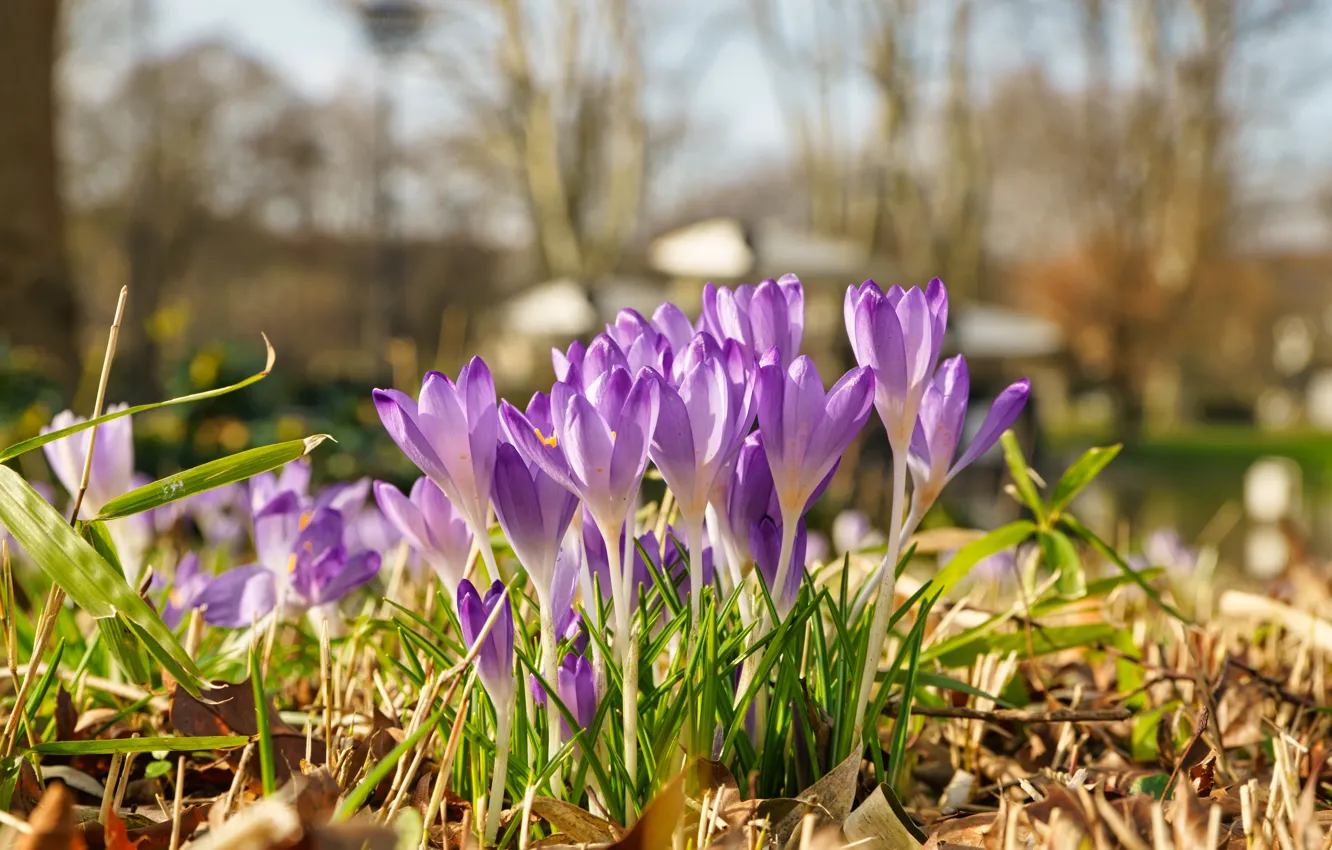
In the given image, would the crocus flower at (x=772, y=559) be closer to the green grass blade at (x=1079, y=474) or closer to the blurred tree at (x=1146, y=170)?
the green grass blade at (x=1079, y=474)

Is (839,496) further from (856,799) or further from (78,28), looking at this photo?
(78,28)

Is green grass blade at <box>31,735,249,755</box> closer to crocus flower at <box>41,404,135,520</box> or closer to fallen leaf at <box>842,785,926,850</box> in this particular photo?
crocus flower at <box>41,404,135,520</box>

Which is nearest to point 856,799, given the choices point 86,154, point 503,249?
point 86,154

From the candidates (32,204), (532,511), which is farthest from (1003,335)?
(532,511)

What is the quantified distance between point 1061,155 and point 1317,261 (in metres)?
28.1

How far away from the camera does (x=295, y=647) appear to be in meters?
1.38

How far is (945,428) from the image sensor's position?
2.78 ft

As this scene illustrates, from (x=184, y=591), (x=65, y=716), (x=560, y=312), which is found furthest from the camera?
(x=560, y=312)

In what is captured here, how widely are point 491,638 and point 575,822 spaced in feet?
0.45

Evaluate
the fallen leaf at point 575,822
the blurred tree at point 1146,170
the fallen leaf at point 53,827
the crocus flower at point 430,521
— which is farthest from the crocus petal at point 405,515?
the blurred tree at point 1146,170

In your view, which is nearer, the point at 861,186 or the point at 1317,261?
the point at 861,186

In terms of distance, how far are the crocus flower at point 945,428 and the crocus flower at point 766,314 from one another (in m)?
0.11

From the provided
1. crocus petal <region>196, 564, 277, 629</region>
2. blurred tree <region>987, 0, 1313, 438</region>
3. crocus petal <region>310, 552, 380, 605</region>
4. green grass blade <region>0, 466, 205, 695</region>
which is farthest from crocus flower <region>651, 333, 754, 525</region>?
blurred tree <region>987, 0, 1313, 438</region>

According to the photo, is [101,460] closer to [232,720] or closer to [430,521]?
[232,720]
